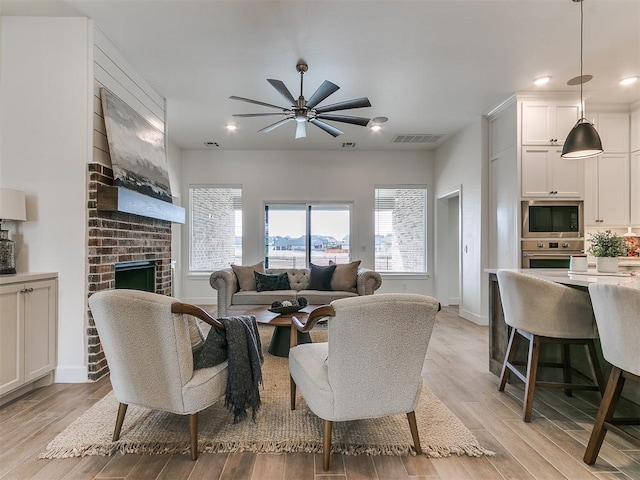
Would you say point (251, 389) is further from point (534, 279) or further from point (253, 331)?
point (534, 279)

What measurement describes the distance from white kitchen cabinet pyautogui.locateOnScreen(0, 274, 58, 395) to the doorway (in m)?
5.85

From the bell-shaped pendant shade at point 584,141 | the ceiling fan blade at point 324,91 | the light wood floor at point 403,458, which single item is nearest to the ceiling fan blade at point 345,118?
the ceiling fan blade at point 324,91

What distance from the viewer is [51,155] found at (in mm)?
2787

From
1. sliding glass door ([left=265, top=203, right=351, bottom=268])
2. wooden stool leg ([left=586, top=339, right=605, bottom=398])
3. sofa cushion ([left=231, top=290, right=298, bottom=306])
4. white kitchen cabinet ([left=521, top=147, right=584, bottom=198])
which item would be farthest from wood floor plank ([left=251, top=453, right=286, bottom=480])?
sliding glass door ([left=265, top=203, right=351, bottom=268])

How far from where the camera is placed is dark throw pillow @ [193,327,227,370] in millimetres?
1901

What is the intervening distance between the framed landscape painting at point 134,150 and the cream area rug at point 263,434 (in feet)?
6.66

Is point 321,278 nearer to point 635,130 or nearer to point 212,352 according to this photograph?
point 212,352

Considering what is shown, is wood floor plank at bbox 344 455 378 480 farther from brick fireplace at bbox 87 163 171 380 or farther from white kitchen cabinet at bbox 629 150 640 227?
white kitchen cabinet at bbox 629 150 640 227

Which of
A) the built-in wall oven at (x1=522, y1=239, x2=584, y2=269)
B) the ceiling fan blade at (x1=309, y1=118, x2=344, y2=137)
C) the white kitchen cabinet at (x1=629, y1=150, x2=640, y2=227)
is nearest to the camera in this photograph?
the ceiling fan blade at (x1=309, y1=118, x2=344, y2=137)

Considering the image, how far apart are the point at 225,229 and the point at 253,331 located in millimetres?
4773

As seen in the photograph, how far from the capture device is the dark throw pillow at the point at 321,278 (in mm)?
4980

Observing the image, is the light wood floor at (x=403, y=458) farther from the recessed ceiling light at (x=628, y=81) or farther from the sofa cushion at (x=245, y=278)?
the recessed ceiling light at (x=628, y=81)

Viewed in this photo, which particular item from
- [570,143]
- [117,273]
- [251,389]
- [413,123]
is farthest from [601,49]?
[117,273]

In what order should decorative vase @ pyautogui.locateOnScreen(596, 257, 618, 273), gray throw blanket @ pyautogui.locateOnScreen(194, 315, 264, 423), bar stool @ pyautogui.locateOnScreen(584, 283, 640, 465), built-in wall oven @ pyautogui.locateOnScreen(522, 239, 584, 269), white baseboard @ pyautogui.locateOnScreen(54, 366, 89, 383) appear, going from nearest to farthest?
bar stool @ pyautogui.locateOnScreen(584, 283, 640, 465), gray throw blanket @ pyautogui.locateOnScreen(194, 315, 264, 423), decorative vase @ pyautogui.locateOnScreen(596, 257, 618, 273), white baseboard @ pyautogui.locateOnScreen(54, 366, 89, 383), built-in wall oven @ pyautogui.locateOnScreen(522, 239, 584, 269)
